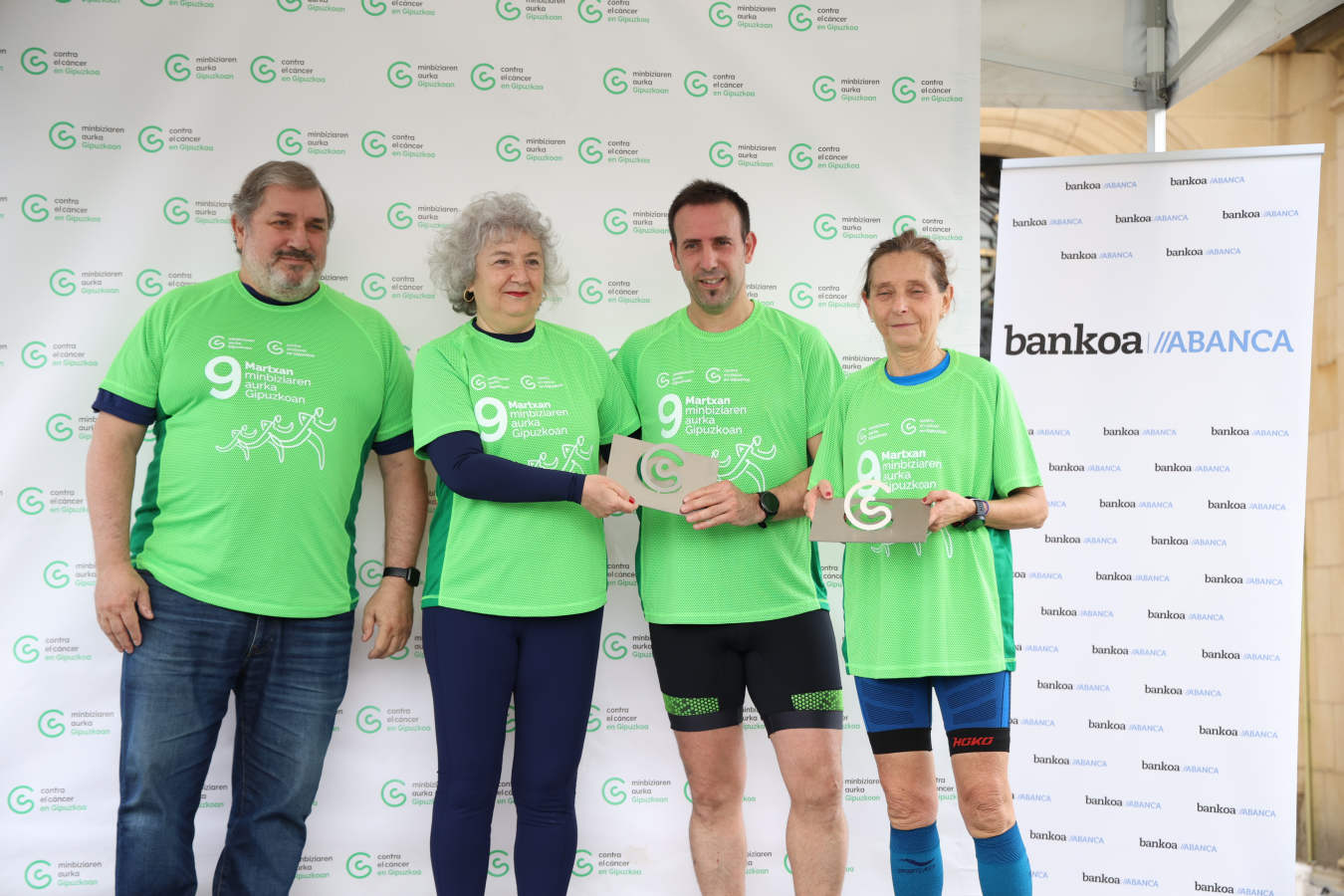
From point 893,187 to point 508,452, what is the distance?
5.54ft

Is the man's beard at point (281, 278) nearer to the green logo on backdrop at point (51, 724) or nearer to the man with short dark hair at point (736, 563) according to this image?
the man with short dark hair at point (736, 563)

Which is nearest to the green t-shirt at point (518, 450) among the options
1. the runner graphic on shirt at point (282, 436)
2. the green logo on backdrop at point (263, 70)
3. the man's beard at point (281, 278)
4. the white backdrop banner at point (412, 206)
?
the runner graphic on shirt at point (282, 436)

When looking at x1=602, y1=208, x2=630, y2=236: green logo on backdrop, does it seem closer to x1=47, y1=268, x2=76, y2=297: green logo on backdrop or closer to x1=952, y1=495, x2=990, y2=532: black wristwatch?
x1=952, y1=495, x2=990, y2=532: black wristwatch

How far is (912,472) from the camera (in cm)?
238

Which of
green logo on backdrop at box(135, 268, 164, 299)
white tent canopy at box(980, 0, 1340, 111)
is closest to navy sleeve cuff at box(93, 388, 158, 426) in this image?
green logo on backdrop at box(135, 268, 164, 299)

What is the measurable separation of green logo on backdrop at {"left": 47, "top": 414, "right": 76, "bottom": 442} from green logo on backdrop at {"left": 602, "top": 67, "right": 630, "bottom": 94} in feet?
6.98

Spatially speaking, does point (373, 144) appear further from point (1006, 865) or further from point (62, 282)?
point (1006, 865)

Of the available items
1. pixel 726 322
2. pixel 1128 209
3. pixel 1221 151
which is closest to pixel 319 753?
pixel 726 322

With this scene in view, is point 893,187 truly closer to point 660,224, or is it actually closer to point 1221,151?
point 660,224

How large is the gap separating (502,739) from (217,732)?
858 millimetres

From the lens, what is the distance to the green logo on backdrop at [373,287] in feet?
10.4

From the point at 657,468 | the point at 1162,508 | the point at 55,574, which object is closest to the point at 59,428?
the point at 55,574

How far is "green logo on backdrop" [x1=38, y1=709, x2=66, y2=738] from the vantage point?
302 cm

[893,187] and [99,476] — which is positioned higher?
[893,187]
